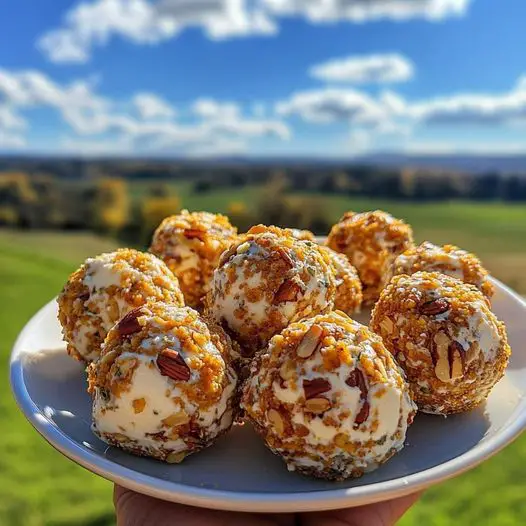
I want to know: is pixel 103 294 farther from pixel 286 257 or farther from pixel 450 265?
pixel 450 265

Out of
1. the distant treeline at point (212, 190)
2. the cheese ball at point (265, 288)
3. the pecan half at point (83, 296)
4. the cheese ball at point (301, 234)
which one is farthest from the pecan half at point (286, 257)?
the distant treeline at point (212, 190)

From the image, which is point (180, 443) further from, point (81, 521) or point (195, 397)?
point (81, 521)

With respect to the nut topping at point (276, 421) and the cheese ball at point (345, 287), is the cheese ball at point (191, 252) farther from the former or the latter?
the nut topping at point (276, 421)

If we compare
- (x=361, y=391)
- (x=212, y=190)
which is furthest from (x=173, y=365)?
(x=212, y=190)

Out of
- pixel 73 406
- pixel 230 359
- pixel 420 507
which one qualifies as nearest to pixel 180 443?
pixel 230 359

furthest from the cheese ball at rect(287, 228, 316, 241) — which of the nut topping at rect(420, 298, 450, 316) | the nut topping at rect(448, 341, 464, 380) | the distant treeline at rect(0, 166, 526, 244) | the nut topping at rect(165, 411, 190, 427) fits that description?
the distant treeline at rect(0, 166, 526, 244)
